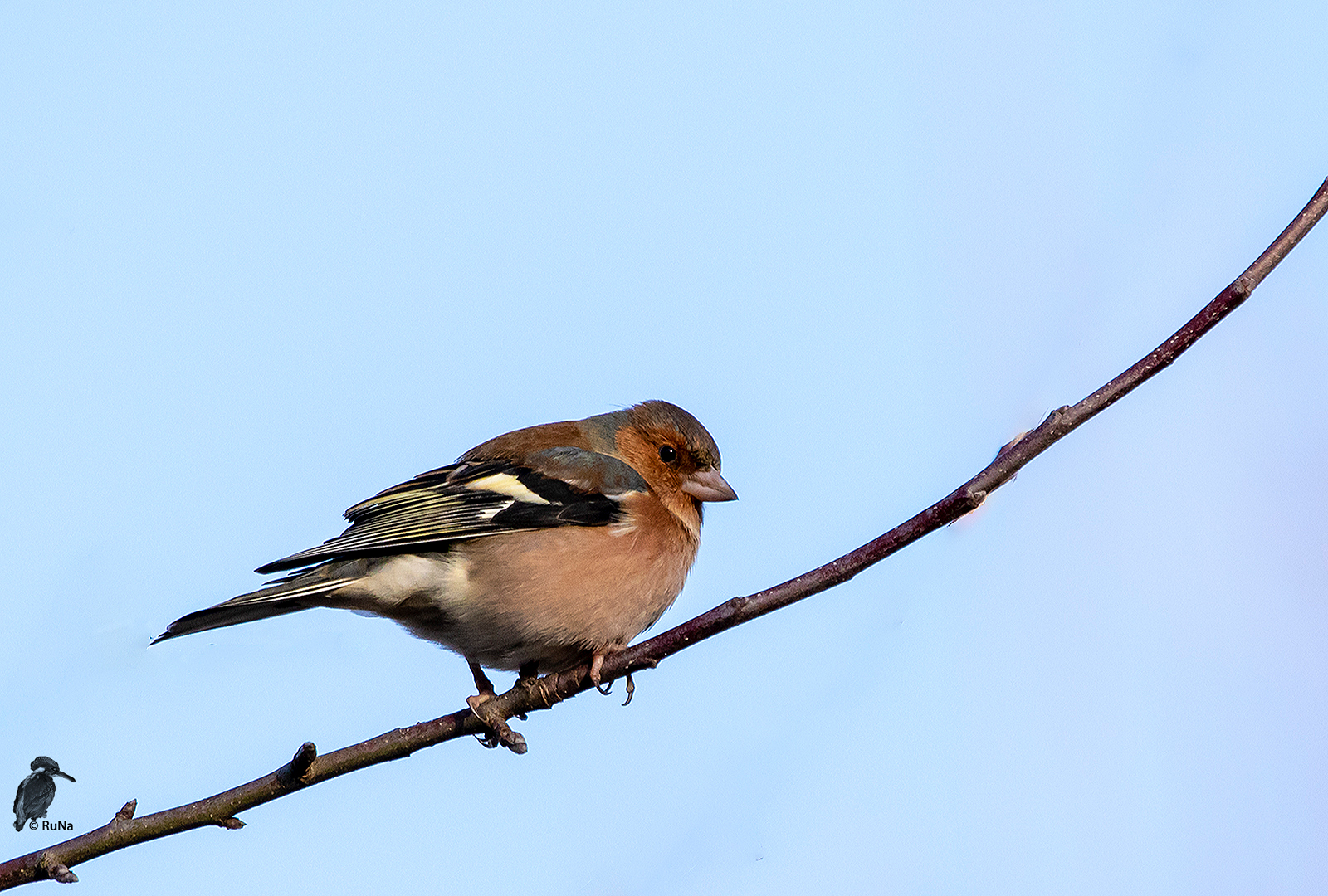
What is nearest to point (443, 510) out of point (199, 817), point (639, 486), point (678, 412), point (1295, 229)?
point (639, 486)

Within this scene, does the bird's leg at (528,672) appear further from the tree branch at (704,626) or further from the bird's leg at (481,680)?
the tree branch at (704,626)

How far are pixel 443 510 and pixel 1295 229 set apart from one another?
410 cm

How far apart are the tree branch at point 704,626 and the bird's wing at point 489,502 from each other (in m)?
1.44

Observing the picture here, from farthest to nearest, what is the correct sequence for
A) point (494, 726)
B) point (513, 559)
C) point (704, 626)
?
point (513, 559)
point (494, 726)
point (704, 626)

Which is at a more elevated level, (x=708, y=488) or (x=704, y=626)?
(x=708, y=488)

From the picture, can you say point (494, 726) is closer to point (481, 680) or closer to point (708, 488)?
point (481, 680)

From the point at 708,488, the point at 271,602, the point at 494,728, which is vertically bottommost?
the point at 494,728

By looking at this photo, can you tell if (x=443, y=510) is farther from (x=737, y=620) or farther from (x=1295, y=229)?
(x=1295, y=229)

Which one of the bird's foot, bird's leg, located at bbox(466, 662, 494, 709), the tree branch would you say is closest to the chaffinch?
bird's leg, located at bbox(466, 662, 494, 709)

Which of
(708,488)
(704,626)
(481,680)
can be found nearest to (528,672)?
(481,680)

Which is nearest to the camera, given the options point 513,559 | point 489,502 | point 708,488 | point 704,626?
point 704,626

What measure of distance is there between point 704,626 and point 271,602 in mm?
2020

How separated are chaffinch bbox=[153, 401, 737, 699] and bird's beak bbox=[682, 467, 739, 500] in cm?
3

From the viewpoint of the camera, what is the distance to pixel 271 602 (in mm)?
4777
